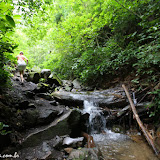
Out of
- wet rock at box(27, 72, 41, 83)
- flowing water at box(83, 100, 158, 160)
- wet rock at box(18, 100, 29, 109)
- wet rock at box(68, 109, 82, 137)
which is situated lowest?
flowing water at box(83, 100, 158, 160)

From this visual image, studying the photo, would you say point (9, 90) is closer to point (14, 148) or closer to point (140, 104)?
point (14, 148)

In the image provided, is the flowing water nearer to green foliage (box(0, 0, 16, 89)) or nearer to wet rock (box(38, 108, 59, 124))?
wet rock (box(38, 108, 59, 124))

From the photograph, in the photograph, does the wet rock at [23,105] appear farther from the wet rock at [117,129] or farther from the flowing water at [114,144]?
the wet rock at [117,129]

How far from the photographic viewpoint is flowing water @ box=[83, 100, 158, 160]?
3.12m

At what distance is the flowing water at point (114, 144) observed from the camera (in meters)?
3.12

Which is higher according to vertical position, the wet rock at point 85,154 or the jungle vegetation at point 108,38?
the jungle vegetation at point 108,38

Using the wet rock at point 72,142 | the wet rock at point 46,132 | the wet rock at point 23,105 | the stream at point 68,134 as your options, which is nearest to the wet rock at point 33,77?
the stream at point 68,134

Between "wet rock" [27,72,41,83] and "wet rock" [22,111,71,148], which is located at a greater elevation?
"wet rock" [27,72,41,83]

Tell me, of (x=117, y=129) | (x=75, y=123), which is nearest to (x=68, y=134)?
(x=75, y=123)

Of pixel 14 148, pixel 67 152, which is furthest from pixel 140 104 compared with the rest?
pixel 14 148

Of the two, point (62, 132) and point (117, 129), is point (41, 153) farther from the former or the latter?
point (117, 129)

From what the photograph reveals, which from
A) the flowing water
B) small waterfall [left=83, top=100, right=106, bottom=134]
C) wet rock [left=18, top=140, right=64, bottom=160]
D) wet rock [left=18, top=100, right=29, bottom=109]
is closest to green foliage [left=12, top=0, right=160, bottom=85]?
the flowing water

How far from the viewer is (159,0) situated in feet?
15.6

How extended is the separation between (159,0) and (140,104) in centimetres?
505
